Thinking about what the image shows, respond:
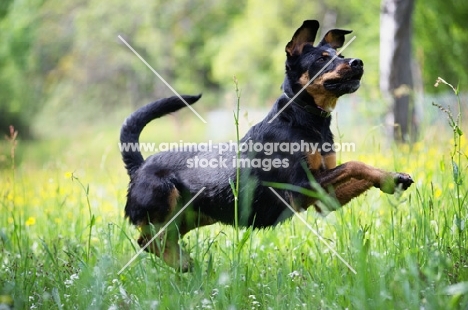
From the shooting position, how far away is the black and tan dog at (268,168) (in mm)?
3988

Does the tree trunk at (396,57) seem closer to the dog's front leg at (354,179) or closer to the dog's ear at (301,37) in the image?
the dog's ear at (301,37)

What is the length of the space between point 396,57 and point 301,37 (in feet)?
17.3

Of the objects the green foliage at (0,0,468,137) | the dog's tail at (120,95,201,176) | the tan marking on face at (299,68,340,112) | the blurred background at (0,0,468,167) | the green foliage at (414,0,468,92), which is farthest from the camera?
the green foliage at (0,0,468,137)

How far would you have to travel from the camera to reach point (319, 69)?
13.9 ft

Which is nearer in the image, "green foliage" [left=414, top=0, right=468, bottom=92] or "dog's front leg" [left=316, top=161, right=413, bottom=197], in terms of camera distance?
"dog's front leg" [left=316, top=161, right=413, bottom=197]

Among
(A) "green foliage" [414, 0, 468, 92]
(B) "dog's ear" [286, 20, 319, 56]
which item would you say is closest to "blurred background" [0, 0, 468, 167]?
(A) "green foliage" [414, 0, 468, 92]

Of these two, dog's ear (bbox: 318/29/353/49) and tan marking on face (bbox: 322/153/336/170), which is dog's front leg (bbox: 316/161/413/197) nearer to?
tan marking on face (bbox: 322/153/336/170)

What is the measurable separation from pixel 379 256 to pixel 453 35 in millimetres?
14100

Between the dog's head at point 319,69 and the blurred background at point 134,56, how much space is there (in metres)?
13.6

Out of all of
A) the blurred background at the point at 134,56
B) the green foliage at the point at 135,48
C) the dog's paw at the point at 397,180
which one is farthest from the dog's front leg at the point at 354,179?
the green foliage at the point at 135,48

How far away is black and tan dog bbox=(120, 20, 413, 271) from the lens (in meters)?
3.99

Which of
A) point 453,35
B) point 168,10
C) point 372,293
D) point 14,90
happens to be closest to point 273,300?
point 372,293

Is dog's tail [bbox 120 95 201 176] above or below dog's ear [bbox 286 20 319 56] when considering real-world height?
below

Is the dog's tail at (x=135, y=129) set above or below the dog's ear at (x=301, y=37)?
below
